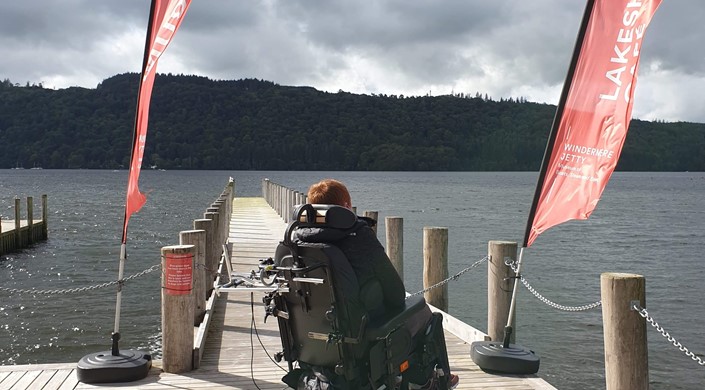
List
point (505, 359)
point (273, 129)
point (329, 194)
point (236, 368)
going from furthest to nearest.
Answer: point (273, 129), point (236, 368), point (505, 359), point (329, 194)

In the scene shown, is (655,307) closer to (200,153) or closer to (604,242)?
(604,242)

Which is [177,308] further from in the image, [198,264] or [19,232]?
[19,232]

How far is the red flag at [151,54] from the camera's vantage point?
5816mm

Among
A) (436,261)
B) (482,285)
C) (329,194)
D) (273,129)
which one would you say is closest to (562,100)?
(329,194)

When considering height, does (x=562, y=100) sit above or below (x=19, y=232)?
above

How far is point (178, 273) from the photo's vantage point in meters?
5.90

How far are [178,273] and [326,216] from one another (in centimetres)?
244

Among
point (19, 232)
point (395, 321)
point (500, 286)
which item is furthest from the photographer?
point (19, 232)

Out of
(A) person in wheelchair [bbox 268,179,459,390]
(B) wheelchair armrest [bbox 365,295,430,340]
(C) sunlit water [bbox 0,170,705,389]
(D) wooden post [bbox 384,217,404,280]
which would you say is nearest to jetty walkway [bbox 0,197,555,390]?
(A) person in wheelchair [bbox 268,179,459,390]

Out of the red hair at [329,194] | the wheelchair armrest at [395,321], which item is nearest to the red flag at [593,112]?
the wheelchair armrest at [395,321]

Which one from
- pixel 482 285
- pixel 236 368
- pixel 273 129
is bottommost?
pixel 482 285

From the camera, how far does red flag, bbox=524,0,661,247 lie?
5.38m

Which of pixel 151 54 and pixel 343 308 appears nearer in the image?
pixel 343 308

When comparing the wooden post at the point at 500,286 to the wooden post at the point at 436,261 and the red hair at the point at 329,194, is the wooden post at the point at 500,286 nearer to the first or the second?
the wooden post at the point at 436,261
